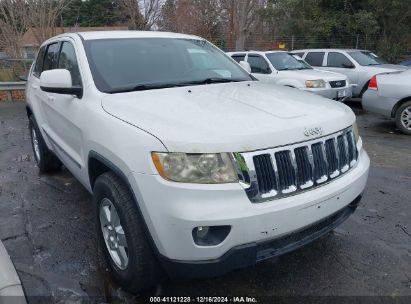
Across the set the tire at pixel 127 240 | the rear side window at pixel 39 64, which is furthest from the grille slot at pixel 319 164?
the rear side window at pixel 39 64

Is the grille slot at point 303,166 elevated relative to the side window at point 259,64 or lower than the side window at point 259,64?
elevated

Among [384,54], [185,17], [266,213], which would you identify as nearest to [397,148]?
[266,213]

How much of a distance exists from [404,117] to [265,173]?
612 centimetres

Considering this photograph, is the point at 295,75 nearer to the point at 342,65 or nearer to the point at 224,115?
the point at 342,65

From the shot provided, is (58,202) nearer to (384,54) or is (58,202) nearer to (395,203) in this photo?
(395,203)

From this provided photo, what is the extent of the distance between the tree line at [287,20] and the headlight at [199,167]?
13.4 metres

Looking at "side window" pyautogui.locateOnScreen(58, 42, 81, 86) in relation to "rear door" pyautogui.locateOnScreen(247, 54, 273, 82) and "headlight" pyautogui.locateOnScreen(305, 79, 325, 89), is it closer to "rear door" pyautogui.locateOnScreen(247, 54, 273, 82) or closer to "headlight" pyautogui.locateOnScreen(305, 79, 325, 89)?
"headlight" pyautogui.locateOnScreen(305, 79, 325, 89)

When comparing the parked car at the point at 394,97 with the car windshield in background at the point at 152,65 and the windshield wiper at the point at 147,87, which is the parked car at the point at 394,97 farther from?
the windshield wiper at the point at 147,87

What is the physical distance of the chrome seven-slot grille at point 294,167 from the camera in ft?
7.30

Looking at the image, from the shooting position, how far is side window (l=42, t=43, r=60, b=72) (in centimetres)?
434

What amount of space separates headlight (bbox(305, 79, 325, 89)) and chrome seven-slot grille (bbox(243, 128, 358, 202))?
21.7ft

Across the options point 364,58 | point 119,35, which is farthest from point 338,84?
point 119,35

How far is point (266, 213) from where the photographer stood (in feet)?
7.18

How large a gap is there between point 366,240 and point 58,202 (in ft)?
10.7
